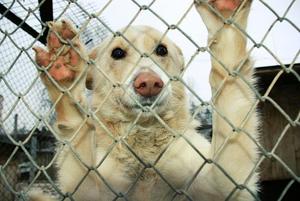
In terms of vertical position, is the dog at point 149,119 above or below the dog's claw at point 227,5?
below

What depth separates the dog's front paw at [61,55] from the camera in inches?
85.7

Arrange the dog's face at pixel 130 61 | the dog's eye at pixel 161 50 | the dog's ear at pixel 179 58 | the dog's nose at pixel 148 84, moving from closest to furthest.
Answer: the dog's nose at pixel 148 84
the dog's face at pixel 130 61
the dog's eye at pixel 161 50
the dog's ear at pixel 179 58

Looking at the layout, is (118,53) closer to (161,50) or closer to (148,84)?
(161,50)

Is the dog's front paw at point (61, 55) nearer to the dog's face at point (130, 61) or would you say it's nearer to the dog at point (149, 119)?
the dog at point (149, 119)

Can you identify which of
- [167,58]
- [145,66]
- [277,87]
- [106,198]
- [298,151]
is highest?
[277,87]

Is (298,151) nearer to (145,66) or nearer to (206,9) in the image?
(145,66)

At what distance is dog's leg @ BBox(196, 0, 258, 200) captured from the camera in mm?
2008

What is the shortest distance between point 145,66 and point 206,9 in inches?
30.8

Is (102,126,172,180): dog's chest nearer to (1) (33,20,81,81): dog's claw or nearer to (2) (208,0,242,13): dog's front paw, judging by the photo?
(1) (33,20,81,81): dog's claw

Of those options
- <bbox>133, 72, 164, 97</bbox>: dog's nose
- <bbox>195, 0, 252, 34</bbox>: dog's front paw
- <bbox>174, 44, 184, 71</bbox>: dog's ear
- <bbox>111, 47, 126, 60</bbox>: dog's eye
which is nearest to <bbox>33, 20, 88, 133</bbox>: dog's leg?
<bbox>133, 72, 164, 97</bbox>: dog's nose

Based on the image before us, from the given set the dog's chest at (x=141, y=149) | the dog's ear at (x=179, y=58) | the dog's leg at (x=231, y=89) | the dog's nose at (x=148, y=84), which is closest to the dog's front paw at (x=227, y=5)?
the dog's leg at (x=231, y=89)

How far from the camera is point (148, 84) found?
2.50 meters

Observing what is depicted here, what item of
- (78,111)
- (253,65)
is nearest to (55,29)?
(78,111)

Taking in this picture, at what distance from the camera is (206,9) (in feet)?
6.73
